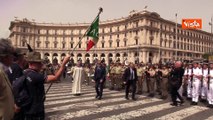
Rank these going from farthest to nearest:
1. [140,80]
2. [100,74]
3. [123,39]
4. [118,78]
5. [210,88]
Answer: [123,39] < [118,78] < [140,80] < [100,74] < [210,88]

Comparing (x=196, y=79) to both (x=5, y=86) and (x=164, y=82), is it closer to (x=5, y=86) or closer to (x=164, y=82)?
(x=164, y=82)

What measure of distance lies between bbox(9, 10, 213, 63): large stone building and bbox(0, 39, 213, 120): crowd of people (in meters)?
59.8

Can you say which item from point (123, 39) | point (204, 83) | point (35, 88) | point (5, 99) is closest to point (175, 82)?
point (204, 83)

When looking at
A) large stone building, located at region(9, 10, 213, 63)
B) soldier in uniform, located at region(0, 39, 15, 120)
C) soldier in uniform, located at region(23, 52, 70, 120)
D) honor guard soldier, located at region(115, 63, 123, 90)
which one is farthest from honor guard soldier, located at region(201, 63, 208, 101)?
large stone building, located at region(9, 10, 213, 63)

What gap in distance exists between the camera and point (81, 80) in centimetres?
1212

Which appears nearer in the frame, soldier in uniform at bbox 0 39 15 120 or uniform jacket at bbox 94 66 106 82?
soldier in uniform at bbox 0 39 15 120

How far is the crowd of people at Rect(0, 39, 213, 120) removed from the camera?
2439 millimetres

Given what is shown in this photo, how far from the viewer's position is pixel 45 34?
96.6m

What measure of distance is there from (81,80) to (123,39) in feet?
245

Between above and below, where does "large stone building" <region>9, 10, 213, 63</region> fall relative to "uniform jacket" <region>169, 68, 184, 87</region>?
above

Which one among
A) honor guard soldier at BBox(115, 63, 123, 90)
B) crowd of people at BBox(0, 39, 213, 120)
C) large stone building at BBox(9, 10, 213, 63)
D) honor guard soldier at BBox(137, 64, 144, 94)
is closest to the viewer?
crowd of people at BBox(0, 39, 213, 120)

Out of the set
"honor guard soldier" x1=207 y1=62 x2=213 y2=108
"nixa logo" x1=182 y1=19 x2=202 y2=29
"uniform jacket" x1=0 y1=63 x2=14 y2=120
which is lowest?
"honor guard soldier" x1=207 y1=62 x2=213 y2=108

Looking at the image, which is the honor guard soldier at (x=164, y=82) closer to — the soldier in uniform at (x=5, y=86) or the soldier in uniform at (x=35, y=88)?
the soldier in uniform at (x=35, y=88)

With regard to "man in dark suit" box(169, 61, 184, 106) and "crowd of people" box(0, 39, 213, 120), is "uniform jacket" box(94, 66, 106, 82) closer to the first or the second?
"crowd of people" box(0, 39, 213, 120)
